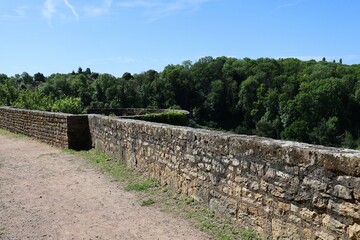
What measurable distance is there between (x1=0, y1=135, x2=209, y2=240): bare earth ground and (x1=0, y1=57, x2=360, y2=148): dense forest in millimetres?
46311

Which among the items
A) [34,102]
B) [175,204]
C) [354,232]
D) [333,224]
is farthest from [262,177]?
[34,102]

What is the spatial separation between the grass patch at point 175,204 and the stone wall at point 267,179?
110 millimetres

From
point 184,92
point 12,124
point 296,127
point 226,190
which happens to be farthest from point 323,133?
point 226,190

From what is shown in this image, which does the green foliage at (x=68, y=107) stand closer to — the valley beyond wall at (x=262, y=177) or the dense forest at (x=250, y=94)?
the valley beyond wall at (x=262, y=177)

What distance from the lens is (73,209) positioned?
527 centimetres

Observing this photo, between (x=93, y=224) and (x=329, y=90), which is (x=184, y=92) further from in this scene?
(x=93, y=224)

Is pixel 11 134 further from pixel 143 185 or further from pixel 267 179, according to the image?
pixel 267 179

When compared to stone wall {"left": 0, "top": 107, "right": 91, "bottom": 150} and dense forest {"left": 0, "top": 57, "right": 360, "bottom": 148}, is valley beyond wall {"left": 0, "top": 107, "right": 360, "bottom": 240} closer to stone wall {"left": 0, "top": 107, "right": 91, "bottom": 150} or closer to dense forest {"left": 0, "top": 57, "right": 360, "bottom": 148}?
stone wall {"left": 0, "top": 107, "right": 91, "bottom": 150}

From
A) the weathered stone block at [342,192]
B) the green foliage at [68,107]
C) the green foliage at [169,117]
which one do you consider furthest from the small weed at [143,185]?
the green foliage at [68,107]

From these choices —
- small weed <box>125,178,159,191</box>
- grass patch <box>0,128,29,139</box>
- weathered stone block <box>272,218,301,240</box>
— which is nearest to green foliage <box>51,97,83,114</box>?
grass patch <box>0,128,29,139</box>

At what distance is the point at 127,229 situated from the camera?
4.50m

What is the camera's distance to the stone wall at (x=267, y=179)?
3053mm

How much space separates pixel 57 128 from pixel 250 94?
224 feet

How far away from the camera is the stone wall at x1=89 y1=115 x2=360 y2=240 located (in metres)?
3.05
